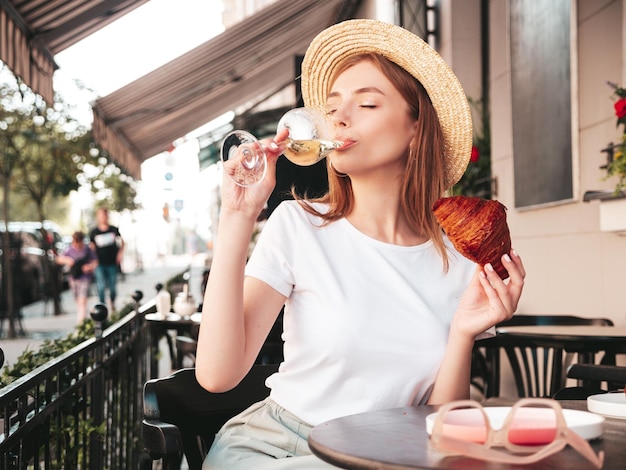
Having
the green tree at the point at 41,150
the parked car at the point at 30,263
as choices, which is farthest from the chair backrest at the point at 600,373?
the parked car at the point at 30,263

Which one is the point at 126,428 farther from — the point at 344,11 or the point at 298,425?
the point at 344,11

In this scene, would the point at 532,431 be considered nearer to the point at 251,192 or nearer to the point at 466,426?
the point at 466,426

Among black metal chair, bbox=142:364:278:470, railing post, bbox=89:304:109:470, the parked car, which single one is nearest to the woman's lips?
black metal chair, bbox=142:364:278:470

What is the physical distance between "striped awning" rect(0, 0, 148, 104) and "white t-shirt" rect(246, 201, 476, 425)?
3.48 metres

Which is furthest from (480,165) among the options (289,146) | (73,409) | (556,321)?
(289,146)

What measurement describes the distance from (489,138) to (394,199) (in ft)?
19.6

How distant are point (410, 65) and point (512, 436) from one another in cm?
132

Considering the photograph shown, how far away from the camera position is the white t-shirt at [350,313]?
208 cm

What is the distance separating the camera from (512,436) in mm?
1444

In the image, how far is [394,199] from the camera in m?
2.46

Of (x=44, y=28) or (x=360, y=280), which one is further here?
(x=44, y=28)

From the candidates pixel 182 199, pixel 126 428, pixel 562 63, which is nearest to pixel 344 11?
pixel 562 63

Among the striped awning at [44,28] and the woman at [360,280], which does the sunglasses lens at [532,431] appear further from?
the striped awning at [44,28]

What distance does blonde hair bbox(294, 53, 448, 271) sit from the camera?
2.45m
